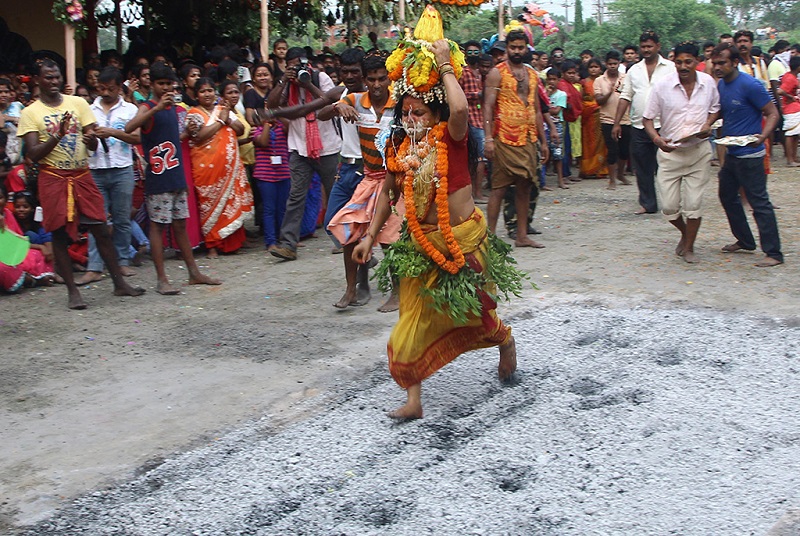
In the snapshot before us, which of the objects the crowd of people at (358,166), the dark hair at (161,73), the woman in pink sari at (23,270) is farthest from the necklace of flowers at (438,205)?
the woman in pink sari at (23,270)

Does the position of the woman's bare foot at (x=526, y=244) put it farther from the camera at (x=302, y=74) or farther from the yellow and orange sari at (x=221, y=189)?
the yellow and orange sari at (x=221, y=189)

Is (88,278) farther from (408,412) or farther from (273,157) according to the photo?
(408,412)

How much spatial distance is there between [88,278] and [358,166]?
2.70 m

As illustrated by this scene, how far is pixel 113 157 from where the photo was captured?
782 cm

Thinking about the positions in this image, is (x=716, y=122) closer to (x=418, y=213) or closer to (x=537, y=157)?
(x=537, y=157)

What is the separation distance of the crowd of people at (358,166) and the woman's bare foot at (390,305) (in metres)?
0.02

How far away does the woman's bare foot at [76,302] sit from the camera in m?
7.18

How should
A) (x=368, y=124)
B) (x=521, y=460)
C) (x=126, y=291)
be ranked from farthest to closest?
1. (x=126, y=291)
2. (x=368, y=124)
3. (x=521, y=460)

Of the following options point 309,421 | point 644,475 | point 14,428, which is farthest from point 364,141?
point 644,475

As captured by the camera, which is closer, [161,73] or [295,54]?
[161,73]

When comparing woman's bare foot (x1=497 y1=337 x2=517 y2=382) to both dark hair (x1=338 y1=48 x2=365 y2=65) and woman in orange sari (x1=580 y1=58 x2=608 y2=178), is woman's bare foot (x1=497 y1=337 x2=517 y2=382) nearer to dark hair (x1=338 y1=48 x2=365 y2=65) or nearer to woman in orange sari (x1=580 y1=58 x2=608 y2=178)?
dark hair (x1=338 y1=48 x2=365 y2=65)

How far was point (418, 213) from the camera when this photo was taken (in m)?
4.80

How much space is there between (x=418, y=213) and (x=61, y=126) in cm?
338

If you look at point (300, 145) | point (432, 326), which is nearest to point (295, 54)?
point (300, 145)
